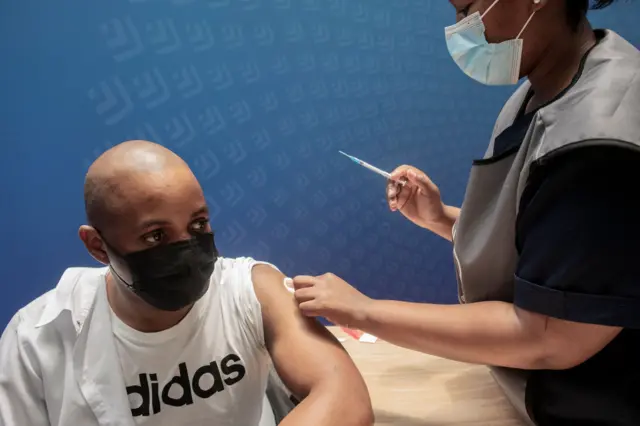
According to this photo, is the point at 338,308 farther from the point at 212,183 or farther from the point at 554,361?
the point at 212,183

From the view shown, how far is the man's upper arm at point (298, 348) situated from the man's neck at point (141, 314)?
20cm

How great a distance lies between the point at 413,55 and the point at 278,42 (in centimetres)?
51

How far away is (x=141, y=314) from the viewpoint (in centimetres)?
126

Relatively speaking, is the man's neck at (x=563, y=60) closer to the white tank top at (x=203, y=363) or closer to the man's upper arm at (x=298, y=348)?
the man's upper arm at (x=298, y=348)

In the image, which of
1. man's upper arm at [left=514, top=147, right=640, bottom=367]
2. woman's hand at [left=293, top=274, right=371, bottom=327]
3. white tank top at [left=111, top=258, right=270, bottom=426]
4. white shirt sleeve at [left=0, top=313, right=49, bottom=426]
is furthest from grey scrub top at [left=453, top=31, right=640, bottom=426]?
white shirt sleeve at [left=0, top=313, right=49, bottom=426]

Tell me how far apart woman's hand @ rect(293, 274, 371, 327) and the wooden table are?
0.48m

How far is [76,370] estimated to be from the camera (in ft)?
4.12

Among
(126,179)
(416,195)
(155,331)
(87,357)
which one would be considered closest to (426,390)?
(416,195)

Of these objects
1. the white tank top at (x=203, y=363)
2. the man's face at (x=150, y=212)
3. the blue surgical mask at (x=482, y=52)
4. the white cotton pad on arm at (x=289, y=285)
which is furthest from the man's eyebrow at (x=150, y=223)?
the blue surgical mask at (x=482, y=52)

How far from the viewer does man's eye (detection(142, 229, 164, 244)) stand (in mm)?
1144

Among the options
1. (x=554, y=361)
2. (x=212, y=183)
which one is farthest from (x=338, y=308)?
(x=212, y=183)

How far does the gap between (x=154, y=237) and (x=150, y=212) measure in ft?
0.19

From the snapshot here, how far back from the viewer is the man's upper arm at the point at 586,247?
0.94 meters

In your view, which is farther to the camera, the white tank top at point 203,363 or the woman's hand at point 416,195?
the woman's hand at point 416,195
